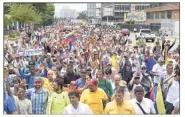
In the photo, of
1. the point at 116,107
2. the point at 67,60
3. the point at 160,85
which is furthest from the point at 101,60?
the point at 116,107

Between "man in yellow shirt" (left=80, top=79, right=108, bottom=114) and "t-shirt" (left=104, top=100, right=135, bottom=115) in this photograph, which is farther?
"man in yellow shirt" (left=80, top=79, right=108, bottom=114)

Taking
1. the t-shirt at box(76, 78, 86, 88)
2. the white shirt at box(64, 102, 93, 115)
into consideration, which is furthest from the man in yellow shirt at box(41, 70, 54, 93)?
the white shirt at box(64, 102, 93, 115)

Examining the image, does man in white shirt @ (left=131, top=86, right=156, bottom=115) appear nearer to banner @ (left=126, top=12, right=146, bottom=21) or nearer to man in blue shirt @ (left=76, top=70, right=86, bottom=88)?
man in blue shirt @ (left=76, top=70, right=86, bottom=88)

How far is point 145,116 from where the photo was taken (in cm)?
1060

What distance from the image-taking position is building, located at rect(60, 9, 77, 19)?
11.3 m

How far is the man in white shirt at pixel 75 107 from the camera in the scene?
1034cm

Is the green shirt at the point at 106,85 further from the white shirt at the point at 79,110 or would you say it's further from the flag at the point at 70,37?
the flag at the point at 70,37

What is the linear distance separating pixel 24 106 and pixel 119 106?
1626mm

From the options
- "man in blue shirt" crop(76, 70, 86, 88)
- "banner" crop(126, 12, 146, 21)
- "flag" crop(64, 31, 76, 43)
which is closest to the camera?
"man in blue shirt" crop(76, 70, 86, 88)

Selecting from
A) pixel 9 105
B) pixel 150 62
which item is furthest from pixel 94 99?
pixel 150 62

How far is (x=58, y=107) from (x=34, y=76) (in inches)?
48.1

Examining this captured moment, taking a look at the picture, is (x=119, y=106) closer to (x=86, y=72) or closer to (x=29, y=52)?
(x=86, y=72)

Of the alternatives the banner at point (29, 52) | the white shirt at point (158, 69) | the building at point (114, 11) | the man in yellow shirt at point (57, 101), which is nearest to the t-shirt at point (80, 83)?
the man in yellow shirt at point (57, 101)

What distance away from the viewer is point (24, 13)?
12023mm
